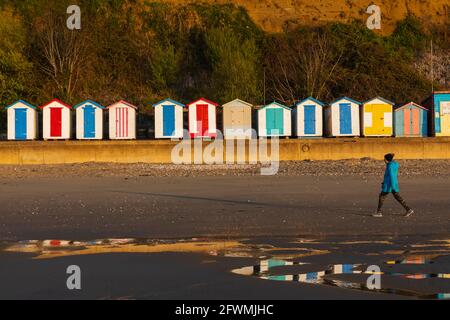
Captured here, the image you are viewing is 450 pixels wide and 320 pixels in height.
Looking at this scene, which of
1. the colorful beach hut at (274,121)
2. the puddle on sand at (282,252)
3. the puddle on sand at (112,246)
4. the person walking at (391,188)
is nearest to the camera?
the puddle on sand at (282,252)

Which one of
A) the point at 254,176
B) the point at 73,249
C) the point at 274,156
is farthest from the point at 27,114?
the point at 73,249

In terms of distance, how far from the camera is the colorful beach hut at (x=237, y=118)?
4091 cm

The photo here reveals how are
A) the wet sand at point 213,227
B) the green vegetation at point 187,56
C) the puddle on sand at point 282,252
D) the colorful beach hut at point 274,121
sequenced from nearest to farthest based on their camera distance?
the wet sand at point 213,227 → the puddle on sand at point 282,252 → the colorful beach hut at point 274,121 → the green vegetation at point 187,56

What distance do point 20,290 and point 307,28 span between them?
53.2 meters

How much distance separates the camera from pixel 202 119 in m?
40.3

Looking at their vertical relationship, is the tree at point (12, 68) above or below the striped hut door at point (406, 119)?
above

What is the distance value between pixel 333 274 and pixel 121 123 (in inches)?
1198

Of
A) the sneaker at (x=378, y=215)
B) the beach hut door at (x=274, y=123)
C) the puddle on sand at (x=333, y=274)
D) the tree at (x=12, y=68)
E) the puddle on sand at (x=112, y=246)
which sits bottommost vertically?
the puddle on sand at (x=333, y=274)

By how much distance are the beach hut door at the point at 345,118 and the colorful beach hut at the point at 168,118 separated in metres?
7.36

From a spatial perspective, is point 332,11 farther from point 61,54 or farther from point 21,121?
point 21,121

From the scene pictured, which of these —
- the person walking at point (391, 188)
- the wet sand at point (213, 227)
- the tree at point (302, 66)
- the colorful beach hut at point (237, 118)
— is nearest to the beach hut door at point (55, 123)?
the colorful beach hut at point (237, 118)

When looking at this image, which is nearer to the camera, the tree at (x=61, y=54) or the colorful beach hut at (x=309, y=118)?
the colorful beach hut at (x=309, y=118)

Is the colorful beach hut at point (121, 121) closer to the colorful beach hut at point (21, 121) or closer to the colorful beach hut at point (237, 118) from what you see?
the colorful beach hut at point (21, 121)

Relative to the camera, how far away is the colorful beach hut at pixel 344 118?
40.6 metres
